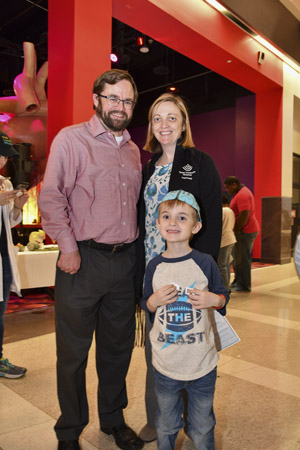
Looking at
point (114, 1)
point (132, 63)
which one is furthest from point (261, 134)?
point (114, 1)

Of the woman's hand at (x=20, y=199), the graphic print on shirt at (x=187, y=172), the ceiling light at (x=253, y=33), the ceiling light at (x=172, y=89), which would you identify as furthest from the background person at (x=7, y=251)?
the ceiling light at (x=172, y=89)

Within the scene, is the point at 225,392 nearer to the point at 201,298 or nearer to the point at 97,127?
the point at 201,298

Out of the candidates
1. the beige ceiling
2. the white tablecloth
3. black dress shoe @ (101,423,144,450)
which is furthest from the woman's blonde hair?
the beige ceiling

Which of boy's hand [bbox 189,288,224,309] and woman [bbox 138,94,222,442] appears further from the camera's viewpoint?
woman [bbox 138,94,222,442]

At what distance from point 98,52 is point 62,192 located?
126 inches

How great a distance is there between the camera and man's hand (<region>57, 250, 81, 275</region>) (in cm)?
167

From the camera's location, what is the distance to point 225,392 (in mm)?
2430

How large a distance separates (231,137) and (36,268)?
8314 mm

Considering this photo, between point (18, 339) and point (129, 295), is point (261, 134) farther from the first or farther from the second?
point (129, 295)

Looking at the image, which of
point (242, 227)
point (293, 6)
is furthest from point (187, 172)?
point (293, 6)

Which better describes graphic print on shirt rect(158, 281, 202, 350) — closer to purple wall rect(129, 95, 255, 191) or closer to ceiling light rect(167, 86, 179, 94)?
purple wall rect(129, 95, 255, 191)

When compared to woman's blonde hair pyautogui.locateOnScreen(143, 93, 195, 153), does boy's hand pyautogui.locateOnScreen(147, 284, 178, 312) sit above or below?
below

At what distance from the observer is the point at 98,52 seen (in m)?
4.39

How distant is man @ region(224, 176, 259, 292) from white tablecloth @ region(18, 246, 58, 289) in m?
A: 2.63
